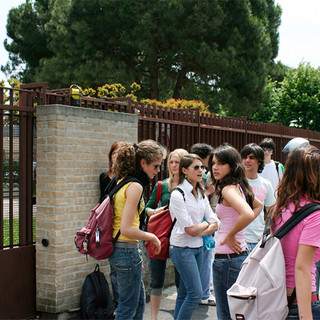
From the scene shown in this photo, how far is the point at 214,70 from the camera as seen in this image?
935 inches

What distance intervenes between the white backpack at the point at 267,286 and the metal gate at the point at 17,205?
329 cm

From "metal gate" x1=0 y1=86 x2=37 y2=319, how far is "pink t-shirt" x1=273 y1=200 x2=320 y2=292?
3.44 m

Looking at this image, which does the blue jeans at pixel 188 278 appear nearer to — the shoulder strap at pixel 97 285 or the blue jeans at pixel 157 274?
the blue jeans at pixel 157 274

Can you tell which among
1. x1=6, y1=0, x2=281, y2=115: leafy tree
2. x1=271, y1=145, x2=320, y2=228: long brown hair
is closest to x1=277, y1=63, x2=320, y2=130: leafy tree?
x1=6, y1=0, x2=281, y2=115: leafy tree

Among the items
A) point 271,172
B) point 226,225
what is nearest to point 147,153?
point 226,225

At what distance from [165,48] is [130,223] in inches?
824

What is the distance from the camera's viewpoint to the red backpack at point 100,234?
12.5 feet

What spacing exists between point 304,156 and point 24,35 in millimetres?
29108

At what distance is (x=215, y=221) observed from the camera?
487 cm

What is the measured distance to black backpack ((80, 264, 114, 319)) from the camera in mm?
5348

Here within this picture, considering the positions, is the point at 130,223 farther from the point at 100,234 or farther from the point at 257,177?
the point at 257,177

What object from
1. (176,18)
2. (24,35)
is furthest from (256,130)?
(24,35)

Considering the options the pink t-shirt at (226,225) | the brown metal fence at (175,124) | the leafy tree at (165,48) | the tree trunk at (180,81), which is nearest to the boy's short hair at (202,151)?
the brown metal fence at (175,124)

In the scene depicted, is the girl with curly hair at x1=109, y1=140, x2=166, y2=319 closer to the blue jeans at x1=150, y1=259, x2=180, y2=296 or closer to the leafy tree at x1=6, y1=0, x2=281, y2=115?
the blue jeans at x1=150, y1=259, x2=180, y2=296
